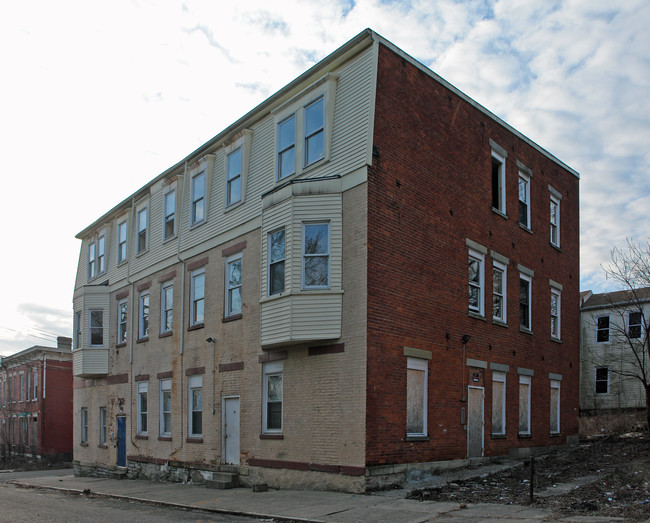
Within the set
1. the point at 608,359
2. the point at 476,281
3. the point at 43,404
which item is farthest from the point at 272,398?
the point at 43,404

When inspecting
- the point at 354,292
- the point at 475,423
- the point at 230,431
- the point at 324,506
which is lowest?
the point at 324,506

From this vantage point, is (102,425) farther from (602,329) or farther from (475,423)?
(602,329)

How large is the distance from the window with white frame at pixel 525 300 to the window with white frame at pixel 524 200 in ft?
5.84

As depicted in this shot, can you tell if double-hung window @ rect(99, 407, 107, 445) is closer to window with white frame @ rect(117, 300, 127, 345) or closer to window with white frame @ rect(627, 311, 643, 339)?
window with white frame @ rect(117, 300, 127, 345)

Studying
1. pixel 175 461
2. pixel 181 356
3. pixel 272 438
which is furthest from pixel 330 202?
pixel 175 461

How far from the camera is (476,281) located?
64.1 ft

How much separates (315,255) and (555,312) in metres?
11.5

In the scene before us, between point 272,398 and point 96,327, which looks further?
point 96,327

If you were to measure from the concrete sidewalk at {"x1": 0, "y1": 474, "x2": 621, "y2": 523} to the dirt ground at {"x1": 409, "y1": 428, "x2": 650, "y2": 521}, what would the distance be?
0.59m

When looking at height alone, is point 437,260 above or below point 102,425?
above

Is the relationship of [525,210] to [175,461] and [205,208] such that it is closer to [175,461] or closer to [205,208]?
[205,208]

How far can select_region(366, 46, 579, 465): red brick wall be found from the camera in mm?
15695

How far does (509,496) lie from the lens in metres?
13.2

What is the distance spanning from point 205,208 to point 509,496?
13.4 meters
